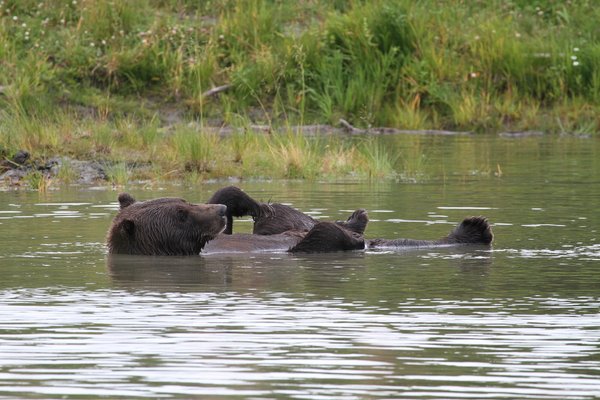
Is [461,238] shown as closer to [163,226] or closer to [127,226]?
[163,226]

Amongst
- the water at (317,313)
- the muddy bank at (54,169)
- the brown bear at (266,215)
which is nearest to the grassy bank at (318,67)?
the muddy bank at (54,169)

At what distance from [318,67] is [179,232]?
13.7 metres

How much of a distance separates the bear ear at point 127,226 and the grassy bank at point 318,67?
476 inches

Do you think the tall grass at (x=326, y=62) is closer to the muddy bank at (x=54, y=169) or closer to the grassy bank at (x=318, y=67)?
the grassy bank at (x=318, y=67)

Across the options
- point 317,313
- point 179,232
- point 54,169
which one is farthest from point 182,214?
point 54,169

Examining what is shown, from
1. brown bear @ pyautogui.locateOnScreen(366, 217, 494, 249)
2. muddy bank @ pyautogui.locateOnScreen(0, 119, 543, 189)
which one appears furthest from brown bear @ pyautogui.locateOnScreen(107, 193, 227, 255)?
muddy bank @ pyautogui.locateOnScreen(0, 119, 543, 189)

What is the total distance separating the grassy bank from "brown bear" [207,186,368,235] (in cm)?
1144

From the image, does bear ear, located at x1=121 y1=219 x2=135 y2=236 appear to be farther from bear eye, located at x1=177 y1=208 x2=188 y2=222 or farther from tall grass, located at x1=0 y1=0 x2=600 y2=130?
tall grass, located at x1=0 y1=0 x2=600 y2=130

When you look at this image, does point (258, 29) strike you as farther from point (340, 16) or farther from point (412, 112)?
point (412, 112)

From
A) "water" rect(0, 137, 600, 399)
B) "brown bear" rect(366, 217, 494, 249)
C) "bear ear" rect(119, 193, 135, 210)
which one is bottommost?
"water" rect(0, 137, 600, 399)

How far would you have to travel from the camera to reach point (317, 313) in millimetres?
7637

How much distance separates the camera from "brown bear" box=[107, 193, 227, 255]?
10516mm

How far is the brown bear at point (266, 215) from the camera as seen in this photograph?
1095cm

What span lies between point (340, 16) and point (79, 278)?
16354 mm
